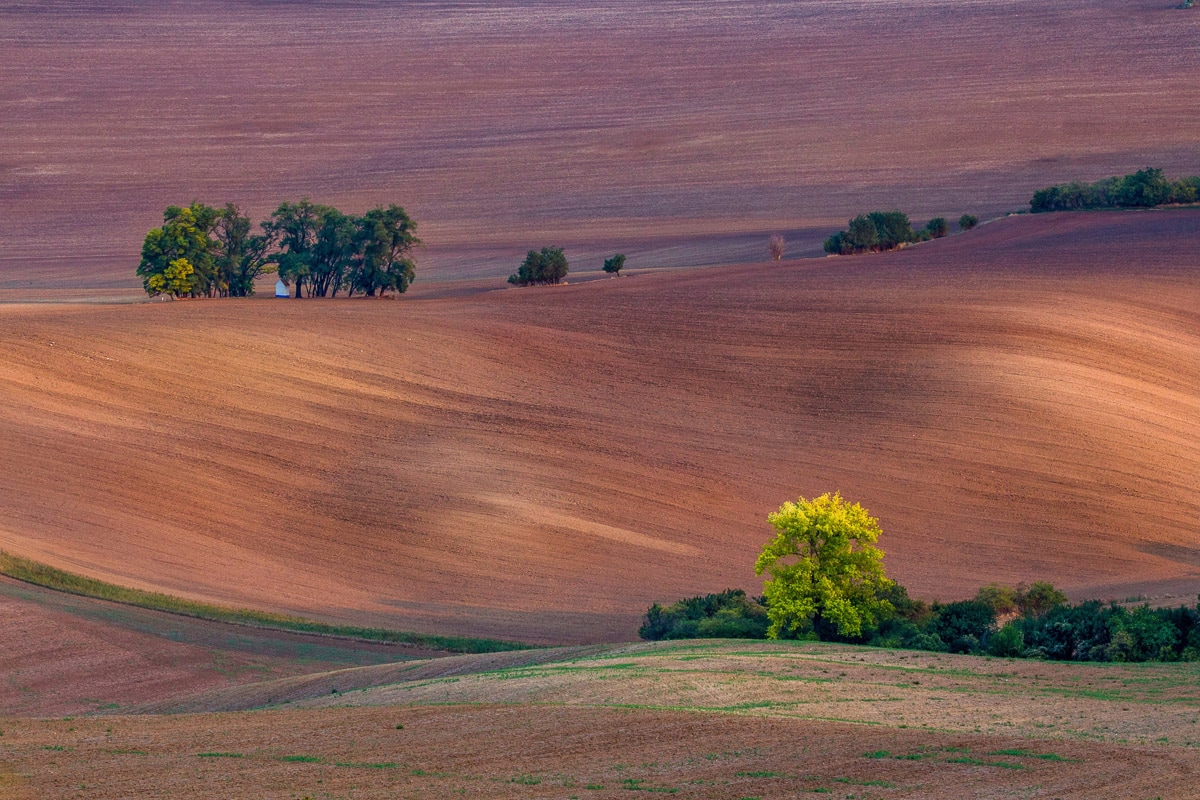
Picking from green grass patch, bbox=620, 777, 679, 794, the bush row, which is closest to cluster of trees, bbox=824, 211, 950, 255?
the bush row

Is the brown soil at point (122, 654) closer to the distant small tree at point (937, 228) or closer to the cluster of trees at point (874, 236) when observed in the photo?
the cluster of trees at point (874, 236)

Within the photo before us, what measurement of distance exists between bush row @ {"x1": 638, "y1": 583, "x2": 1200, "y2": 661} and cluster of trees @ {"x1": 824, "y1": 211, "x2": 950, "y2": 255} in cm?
4389

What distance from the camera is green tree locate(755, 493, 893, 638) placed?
35.1 metres

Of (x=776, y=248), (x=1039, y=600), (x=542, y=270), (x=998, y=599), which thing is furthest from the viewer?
(x=776, y=248)

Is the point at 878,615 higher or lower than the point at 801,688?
lower

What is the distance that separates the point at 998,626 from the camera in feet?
117

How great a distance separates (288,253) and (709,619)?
145 feet

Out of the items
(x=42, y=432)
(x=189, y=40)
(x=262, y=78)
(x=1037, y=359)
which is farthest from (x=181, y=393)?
(x=189, y=40)

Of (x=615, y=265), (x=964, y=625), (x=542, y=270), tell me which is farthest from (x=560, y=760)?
(x=615, y=265)

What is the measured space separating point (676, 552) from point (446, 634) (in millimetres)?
9480

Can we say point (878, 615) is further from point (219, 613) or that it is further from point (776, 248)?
point (776, 248)

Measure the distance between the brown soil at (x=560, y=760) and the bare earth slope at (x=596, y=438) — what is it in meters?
17.6

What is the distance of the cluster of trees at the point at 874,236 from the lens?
81.7 m

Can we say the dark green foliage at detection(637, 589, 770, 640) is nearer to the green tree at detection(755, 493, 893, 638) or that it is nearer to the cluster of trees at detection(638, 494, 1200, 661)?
the cluster of trees at detection(638, 494, 1200, 661)
